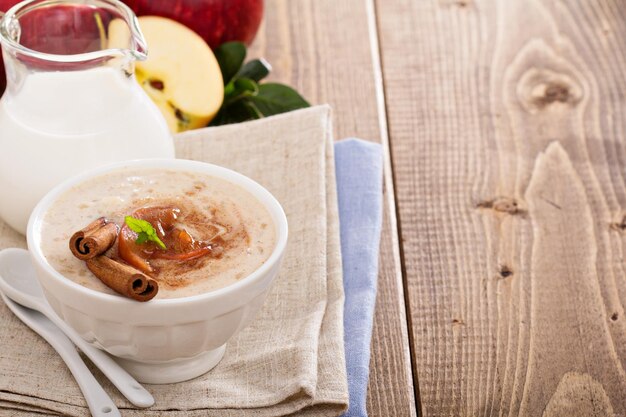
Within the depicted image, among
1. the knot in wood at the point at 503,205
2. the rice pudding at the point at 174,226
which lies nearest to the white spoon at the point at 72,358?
the rice pudding at the point at 174,226

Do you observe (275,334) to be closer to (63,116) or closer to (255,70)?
(63,116)

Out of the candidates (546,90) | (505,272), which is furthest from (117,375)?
(546,90)

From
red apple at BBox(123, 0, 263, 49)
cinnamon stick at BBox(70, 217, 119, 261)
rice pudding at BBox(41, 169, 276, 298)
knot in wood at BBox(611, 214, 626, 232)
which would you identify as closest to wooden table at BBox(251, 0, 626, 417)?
knot in wood at BBox(611, 214, 626, 232)

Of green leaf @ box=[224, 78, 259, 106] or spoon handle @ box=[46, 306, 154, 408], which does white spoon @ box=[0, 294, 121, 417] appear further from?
green leaf @ box=[224, 78, 259, 106]

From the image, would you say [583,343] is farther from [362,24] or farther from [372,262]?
[362,24]

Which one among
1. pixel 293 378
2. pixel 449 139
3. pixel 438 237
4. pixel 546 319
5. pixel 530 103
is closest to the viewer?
pixel 293 378

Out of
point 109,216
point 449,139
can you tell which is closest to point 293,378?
point 109,216
